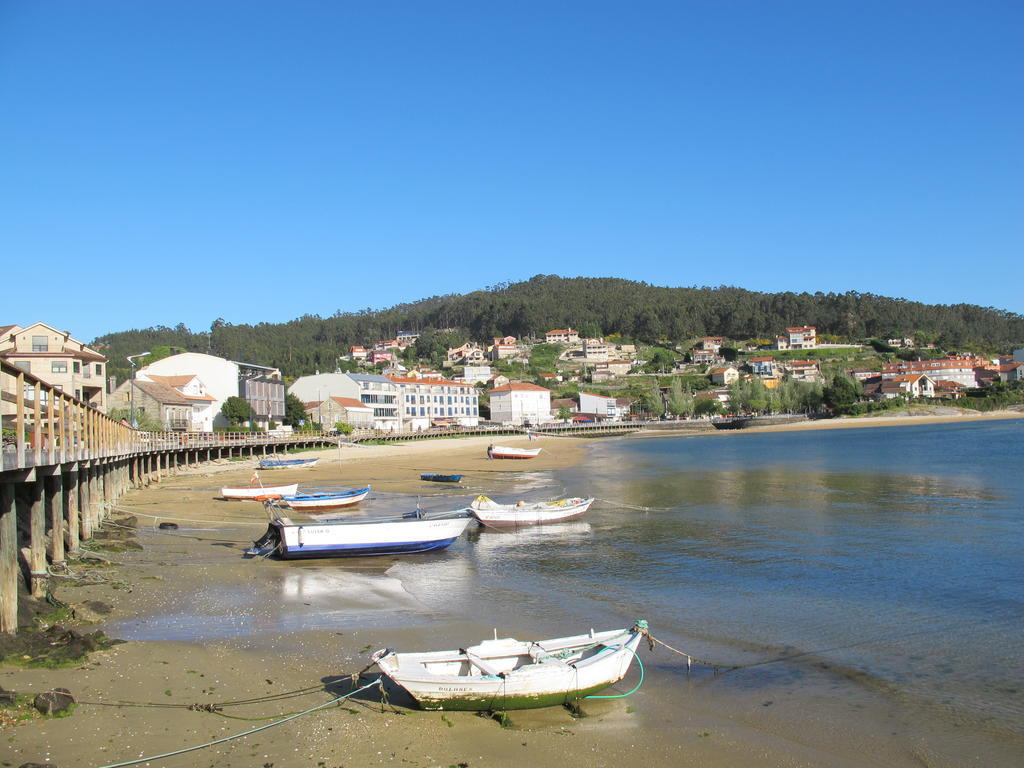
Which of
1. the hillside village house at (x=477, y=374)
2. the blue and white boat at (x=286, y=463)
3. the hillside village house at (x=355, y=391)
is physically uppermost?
the hillside village house at (x=477, y=374)

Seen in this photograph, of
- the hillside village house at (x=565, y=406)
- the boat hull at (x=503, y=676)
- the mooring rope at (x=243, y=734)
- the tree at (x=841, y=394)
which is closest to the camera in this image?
the mooring rope at (x=243, y=734)

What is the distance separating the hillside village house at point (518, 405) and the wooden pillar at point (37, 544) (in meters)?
125

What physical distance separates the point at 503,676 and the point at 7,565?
829 cm

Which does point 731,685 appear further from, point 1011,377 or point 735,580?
point 1011,377

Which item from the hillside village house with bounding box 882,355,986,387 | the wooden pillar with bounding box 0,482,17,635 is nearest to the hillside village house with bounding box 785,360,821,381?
the hillside village house with bounding box 882,355,986,387

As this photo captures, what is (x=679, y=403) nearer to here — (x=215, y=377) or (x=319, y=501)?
(x=215, y=377)

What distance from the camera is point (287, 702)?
429 inches

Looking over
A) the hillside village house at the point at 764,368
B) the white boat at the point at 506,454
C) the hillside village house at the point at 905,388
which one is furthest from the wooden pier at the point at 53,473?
the hillside village house at the point at 764,368

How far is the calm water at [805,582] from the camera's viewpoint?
13.3 metres

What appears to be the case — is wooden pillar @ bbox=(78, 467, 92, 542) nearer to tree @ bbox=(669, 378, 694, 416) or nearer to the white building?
the white building

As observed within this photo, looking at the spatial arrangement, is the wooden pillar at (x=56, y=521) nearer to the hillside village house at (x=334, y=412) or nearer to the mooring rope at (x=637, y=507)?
the mooring rope at (x=637, y=507)

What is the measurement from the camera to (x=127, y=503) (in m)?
34.6

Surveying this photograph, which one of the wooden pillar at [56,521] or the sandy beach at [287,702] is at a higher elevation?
the wooden pillar at [56,521]

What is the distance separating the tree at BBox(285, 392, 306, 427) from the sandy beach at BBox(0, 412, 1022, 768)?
7318 cm
